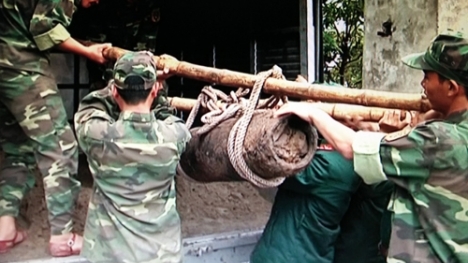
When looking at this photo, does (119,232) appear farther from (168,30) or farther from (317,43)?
(168,30)

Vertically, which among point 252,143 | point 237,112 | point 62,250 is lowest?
point 62,250

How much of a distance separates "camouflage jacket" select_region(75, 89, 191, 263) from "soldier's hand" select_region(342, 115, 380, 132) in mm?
588

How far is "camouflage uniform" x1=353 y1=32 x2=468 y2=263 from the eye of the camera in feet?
6.03

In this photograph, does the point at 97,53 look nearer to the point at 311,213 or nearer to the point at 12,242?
the point at 12,242

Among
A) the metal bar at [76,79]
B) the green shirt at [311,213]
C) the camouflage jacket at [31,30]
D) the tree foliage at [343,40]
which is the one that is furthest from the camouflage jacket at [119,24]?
the tree foliage at [343,40]

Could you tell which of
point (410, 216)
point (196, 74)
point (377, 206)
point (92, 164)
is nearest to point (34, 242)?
point (92, 164)

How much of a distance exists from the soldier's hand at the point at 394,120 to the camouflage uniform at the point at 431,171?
40 centimetres

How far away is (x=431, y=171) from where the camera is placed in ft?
6.07

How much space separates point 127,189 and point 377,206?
1.06 metres

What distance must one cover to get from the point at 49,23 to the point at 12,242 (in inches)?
35.5

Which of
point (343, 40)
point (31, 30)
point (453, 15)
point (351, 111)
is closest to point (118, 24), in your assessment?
point (31, 30)

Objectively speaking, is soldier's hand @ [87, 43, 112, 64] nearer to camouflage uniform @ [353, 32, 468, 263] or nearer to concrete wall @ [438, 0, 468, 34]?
camouflage uniform @ [353, 32, 468, 263]

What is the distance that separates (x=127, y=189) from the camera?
224cm

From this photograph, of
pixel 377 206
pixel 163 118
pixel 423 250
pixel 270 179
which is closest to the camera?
pixel 423 250
